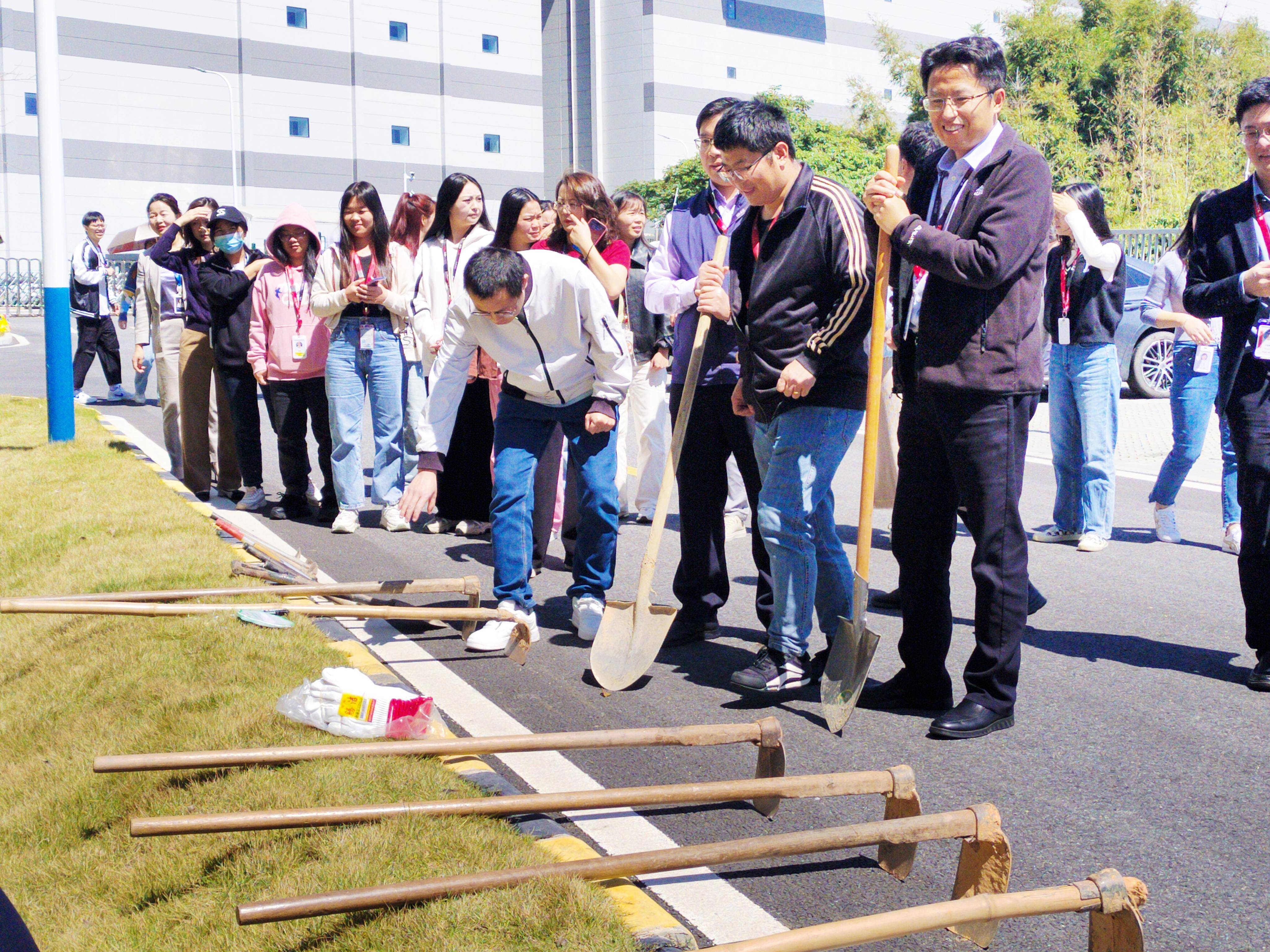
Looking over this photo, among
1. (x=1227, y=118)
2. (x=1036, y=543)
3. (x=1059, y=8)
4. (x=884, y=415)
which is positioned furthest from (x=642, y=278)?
(x=1059, y=8)

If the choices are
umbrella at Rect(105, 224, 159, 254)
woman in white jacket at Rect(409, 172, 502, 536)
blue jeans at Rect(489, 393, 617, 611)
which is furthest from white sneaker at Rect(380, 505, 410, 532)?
umbrella at Rect(105, 224, 159, 254)

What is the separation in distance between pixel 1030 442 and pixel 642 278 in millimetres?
5675

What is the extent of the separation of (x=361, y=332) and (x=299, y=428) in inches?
34.3

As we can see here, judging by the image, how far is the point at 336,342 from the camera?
7.73m

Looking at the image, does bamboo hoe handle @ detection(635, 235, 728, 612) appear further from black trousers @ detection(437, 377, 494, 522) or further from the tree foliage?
the tree foliage

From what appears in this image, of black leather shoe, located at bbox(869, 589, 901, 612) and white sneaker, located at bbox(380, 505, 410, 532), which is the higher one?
white sneaker, located at bbox(380, 505, 410, 532)

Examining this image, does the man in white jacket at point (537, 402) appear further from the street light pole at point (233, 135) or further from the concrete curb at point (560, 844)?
the street light pole at point (233, 135)

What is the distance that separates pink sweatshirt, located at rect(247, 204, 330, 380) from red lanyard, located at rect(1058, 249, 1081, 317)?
4436mm

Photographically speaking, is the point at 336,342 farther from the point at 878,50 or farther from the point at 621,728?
the point at 878,50

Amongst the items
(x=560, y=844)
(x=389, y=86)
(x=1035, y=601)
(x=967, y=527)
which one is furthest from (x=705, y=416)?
(x=389, y=86)

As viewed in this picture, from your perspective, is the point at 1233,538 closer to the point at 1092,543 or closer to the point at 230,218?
the point at 1092,543

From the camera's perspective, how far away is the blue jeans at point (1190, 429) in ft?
23.8

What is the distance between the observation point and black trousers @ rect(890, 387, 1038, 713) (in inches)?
164

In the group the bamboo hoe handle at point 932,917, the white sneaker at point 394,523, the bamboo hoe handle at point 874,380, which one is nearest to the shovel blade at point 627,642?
the bamboo hoe handle at point 874,380
